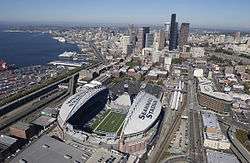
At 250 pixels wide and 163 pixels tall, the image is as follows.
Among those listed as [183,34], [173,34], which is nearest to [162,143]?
[173,34]

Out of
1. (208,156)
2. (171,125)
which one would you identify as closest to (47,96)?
(171,125)

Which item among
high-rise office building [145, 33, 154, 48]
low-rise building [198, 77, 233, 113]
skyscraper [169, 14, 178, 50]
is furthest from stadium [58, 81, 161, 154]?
skyscraper [169, 14, 178, 50]

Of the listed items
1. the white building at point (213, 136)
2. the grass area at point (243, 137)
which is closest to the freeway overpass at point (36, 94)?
the white building at point (213, 136)

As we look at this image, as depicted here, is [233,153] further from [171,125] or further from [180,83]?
[180,83]

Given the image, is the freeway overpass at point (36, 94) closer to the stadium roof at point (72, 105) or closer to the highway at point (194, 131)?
the stadium roof at point (72, 105)

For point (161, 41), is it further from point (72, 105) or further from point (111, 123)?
point (72, 105)
